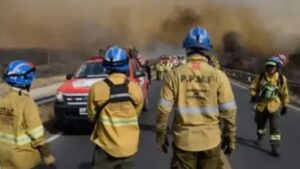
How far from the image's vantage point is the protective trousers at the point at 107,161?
5688 millimetres

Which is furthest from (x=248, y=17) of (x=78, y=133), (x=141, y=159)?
(x=141, y=159)

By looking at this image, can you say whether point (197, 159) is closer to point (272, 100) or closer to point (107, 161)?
point (107, 161)

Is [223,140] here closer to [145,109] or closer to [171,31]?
[145,109]

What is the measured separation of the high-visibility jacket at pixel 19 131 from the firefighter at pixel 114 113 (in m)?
0.67

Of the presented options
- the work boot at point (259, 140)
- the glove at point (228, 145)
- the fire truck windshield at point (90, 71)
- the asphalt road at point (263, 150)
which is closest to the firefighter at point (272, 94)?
the asphalt road at point (263, 150)

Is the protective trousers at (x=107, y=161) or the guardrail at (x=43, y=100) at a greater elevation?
the protective trousers at (x=107, y=161)

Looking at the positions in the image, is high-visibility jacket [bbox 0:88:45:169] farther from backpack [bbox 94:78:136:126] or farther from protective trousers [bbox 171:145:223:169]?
protective trousers [bbox 171:145:223:169]

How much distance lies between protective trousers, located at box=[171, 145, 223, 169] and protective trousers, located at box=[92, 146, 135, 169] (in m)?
0.47

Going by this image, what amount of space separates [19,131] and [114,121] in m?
0.93

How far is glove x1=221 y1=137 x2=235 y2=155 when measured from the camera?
5.72 m

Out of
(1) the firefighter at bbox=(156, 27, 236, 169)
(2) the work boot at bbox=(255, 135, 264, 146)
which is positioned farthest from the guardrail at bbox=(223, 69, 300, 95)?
(1) the firefighter at bbox=(156, 27, 236, 169)

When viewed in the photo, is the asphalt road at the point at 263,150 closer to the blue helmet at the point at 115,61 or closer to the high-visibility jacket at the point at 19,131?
the blue helmet at the point at 115,61

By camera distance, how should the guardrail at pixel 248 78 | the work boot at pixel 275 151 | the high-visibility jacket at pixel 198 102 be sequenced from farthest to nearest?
1. the guardrail at pixel 248 78
2. the work boot at pixel 275 151
3. the high-visibility jacket at pixel 198 102

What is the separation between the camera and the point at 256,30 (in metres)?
43.3
